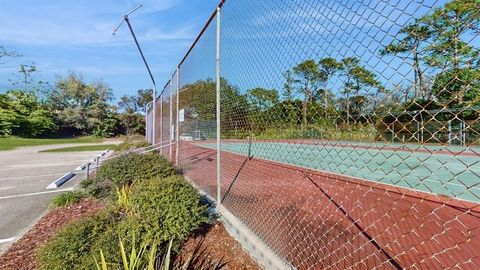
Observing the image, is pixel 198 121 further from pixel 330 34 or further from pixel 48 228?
pixel 330 34

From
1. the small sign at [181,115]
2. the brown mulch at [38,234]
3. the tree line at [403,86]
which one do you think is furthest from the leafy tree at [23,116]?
the tree line at [403,86]

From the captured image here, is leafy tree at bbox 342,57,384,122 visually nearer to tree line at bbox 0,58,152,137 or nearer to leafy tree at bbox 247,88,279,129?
Answer: leafy tree at bbox 247,88,279,129

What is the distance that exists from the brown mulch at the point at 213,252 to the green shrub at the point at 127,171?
2.04 metres

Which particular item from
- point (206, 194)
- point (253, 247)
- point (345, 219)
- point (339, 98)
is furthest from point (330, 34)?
point (206, 194)

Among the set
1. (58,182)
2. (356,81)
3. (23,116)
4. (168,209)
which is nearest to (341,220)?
(168,209)

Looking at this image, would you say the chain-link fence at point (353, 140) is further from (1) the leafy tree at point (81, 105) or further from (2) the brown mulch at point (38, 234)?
→ (1) the leafy tree at point (81, 105)

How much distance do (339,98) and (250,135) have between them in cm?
192

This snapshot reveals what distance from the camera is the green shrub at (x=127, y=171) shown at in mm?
5996

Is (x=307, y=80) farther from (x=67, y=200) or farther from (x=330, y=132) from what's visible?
(x=67, y=200)

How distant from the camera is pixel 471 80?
123cm

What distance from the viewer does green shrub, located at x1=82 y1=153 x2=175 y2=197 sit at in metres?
6.00

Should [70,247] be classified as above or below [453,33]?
below

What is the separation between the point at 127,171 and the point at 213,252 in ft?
10.7

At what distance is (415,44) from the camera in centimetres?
142
